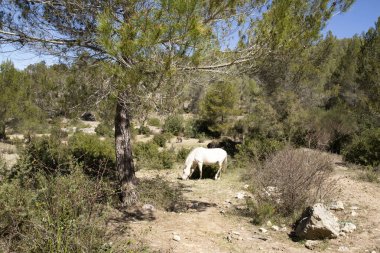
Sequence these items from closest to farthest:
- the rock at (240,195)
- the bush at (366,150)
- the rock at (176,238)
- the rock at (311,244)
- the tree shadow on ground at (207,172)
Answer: the rock at (176,238)
the rock at (311,244)
the rock at (240,195)
the tree shadow on ground at (207,172)
the bush at (366,150)

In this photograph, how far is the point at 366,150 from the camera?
11930 millimetres

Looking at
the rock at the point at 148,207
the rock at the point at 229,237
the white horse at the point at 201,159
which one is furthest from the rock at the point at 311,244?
the white horse at the point at 201,159

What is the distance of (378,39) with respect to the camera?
18.2m

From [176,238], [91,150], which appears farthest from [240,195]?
[91,150]

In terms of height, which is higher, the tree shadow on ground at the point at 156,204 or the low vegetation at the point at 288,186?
the low vegetation at the point at 288,186

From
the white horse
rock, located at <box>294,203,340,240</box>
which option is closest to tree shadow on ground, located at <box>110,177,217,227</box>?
the white horse

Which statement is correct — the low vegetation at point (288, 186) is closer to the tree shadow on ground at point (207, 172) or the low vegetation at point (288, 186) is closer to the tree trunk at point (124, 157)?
the tree trunk at point (124, 157)

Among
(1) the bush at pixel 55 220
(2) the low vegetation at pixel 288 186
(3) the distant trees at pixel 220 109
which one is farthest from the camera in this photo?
(3) the distant trees at pixel 220 109

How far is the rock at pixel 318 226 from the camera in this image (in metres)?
5.72

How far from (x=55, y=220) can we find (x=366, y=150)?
11005 mm

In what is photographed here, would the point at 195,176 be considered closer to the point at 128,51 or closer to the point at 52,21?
the point at 52,21

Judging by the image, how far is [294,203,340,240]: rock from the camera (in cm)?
572

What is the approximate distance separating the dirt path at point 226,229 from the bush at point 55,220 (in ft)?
2.55

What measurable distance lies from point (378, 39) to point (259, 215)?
15590 millimetres
